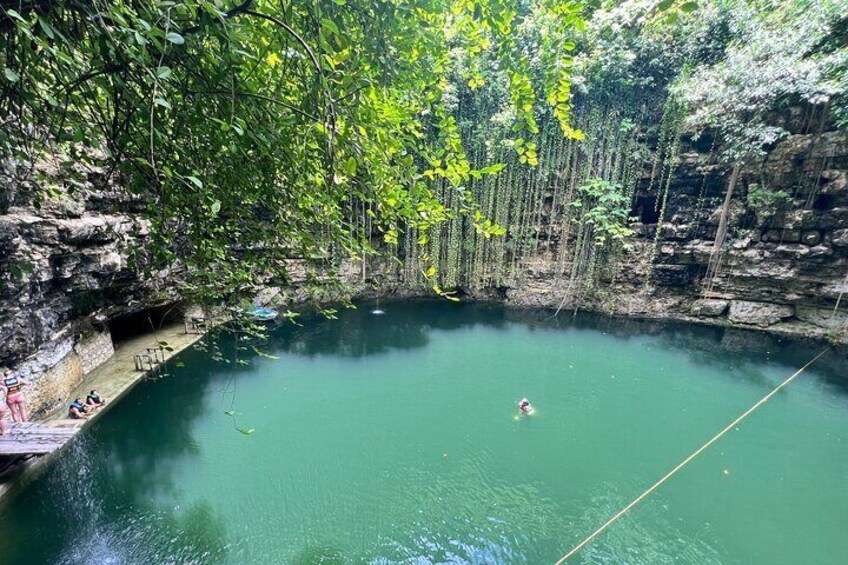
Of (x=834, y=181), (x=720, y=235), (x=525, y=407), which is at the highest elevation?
(x=834, y=181)

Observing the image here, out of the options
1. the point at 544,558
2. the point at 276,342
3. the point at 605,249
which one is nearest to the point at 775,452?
the point at 544,558

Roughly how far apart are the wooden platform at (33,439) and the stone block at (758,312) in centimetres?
1098

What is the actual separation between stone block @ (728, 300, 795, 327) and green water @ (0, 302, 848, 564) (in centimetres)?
52

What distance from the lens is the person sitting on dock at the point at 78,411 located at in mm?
Result: 4730

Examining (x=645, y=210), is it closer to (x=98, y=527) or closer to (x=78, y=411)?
(x=98, y=527)

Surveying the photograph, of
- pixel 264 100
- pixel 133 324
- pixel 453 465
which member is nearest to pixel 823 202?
pixel 453 465

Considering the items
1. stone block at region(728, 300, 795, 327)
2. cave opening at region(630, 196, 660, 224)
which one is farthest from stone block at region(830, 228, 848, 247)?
cave opening at region(630, 196, 660, 224)

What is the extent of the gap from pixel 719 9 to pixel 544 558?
958cm

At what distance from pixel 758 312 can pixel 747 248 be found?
1388 millimetres

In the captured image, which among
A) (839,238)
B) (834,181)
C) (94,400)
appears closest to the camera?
(94,400)

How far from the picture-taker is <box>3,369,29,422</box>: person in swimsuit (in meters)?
3.96

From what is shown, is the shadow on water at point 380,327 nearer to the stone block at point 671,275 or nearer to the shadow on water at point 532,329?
the shadow on water at point 532,329

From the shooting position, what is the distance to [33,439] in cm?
377

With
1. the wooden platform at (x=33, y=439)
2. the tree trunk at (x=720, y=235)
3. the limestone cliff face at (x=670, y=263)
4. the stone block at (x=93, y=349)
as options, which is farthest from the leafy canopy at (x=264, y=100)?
the tree trunk at (x=720, y=235)
